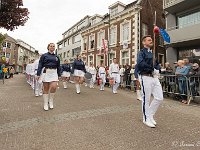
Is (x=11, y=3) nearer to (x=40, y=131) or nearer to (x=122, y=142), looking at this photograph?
(x=40, y=131)

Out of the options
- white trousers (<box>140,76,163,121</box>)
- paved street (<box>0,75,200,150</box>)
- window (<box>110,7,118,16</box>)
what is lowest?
paved street (<box>0,75,200,150</box>)

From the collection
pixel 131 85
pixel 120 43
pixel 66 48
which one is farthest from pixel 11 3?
pixel 66 48

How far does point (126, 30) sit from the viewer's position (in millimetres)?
25797

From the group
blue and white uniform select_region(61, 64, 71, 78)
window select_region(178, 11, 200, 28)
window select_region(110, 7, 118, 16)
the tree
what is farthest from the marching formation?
window select_region(110, 7, 118, 16)

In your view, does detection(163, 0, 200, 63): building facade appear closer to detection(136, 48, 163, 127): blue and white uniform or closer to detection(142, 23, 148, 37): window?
detection(142, 23, 148, 37): window

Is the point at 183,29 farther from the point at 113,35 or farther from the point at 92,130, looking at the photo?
the point at 92,130

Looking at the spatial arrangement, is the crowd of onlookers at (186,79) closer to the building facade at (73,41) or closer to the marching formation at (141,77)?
the marching formation at (141,77)

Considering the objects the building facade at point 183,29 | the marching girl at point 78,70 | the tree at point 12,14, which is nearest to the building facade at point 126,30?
the building facade at point 183,29

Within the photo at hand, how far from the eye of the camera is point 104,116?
6051 millimetres

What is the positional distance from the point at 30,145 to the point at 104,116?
8.55 ft

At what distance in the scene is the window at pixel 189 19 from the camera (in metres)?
17.3

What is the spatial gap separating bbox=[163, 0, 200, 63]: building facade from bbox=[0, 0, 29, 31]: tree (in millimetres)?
11915

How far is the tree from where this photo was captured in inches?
637

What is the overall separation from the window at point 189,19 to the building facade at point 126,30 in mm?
5613
